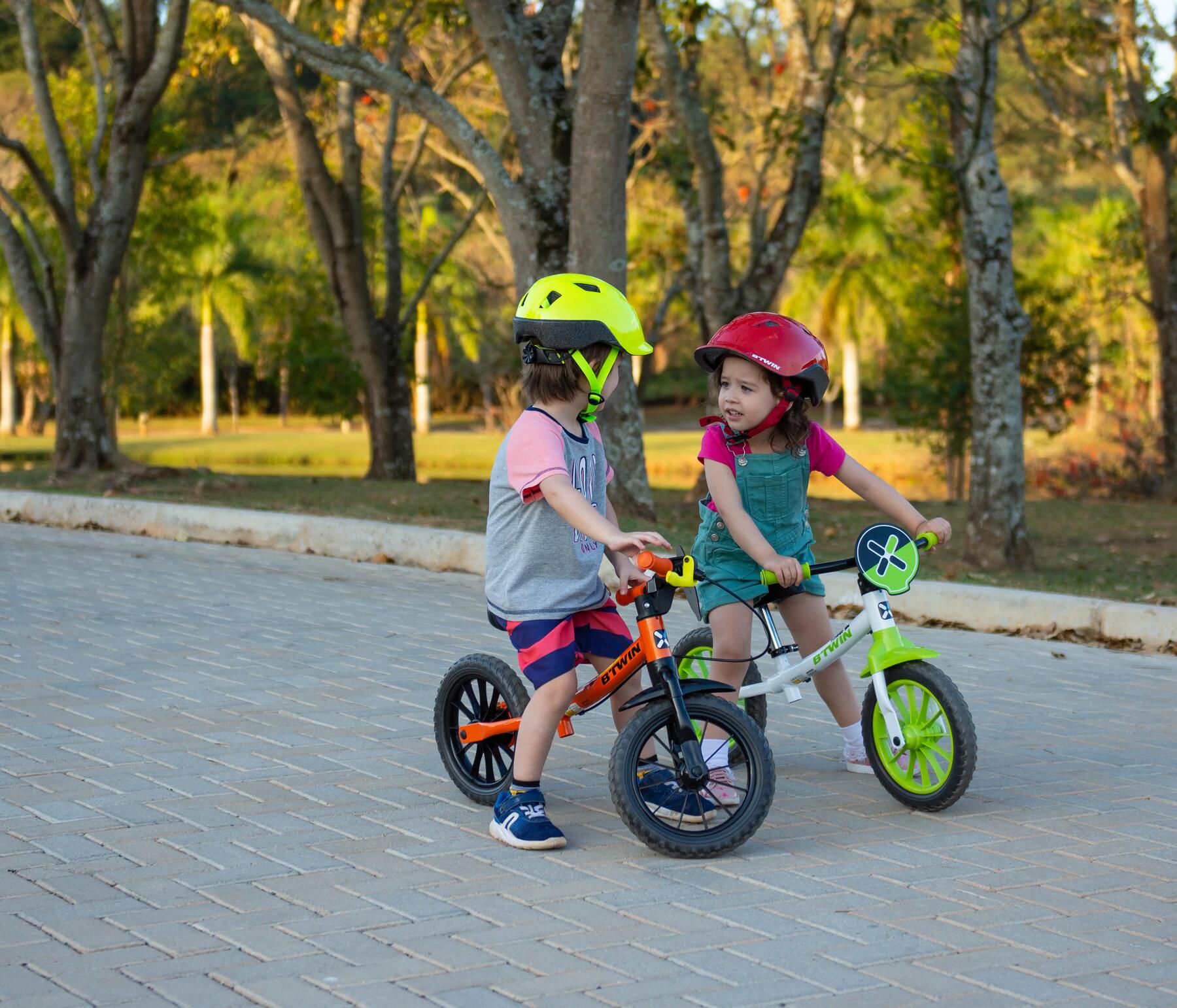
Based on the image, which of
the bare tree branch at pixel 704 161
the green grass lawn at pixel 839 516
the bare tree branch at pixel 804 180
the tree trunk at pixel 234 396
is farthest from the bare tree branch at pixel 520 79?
the tree trunk at pixel 234 396

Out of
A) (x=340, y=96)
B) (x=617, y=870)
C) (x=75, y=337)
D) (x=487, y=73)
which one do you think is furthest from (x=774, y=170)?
(x=617, y=870)

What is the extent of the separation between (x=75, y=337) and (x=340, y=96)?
164 inches

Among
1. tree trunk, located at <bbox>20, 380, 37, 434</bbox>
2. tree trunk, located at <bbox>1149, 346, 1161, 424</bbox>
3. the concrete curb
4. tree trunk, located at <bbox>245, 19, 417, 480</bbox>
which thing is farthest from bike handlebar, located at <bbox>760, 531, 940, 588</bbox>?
tree trunk, located at <bbox>20, 380, 37, 434</bbox>

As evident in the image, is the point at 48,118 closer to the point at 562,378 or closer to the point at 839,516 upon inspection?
the point at 839,516

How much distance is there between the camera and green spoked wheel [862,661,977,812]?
4.68 m

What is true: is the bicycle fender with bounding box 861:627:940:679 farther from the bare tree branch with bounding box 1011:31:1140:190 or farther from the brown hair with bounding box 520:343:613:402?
the bare tree branch with bounding box 1011:31:1140:190

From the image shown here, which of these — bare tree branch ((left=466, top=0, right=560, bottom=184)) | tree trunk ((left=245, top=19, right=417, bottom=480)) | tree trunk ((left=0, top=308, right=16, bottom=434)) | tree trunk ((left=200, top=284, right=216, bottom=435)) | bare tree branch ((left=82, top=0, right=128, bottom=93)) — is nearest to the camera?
bare tree branch ((left=466, top=0, right=560, bottom=184))

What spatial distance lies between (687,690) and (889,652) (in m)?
0.73

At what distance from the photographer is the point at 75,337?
58.6 ft

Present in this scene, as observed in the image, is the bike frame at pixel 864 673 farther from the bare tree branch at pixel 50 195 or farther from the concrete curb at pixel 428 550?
the bare tree branch at pixel 50 195

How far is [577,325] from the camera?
4.52 metres

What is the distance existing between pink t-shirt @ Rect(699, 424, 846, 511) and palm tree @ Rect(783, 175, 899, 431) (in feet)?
113

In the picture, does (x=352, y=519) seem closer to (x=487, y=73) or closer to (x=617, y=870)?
(x=617, y=870)

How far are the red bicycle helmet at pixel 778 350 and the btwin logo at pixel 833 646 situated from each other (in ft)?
2.43
